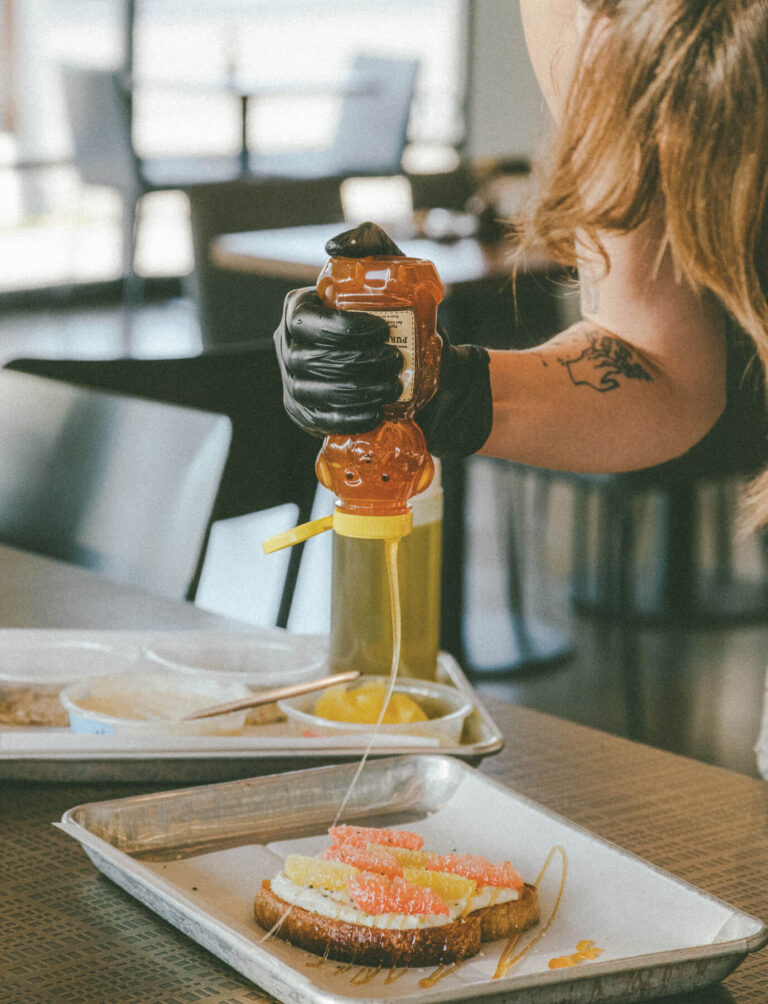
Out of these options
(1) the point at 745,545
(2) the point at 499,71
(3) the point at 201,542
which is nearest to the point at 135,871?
(3) the point at 201,542

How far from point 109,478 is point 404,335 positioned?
95 cm

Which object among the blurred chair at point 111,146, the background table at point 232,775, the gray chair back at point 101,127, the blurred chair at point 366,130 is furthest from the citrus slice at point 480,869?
the blurred chair at point 366,130

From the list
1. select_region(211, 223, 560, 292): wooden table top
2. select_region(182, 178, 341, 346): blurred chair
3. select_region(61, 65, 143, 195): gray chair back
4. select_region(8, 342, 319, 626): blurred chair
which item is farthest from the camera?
select_region(61, 65, 143, 195): gray chair back

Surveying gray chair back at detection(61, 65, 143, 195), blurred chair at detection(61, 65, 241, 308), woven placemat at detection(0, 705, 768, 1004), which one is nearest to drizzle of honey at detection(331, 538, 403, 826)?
woven placemat at detection(0, 705, 768, 1004)

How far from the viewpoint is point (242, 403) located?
191 centimetres

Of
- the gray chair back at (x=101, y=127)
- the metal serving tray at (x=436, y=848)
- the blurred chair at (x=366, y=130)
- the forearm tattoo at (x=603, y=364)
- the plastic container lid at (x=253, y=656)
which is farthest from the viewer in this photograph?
the blurred chair at (x=366, y=130)

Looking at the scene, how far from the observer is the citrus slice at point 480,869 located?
770 mm

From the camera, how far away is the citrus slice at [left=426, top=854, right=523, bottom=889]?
0.77m

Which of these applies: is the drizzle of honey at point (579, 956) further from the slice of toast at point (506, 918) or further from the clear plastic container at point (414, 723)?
the clear plastic container at point (414, 723)

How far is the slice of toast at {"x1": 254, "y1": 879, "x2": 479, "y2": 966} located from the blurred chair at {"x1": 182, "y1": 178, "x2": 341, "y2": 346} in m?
2.61

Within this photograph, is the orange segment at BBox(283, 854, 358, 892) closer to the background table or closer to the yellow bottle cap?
the background table

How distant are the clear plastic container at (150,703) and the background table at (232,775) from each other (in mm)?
46

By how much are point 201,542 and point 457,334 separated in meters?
1.44

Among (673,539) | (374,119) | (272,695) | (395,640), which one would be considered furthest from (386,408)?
(374,119)
